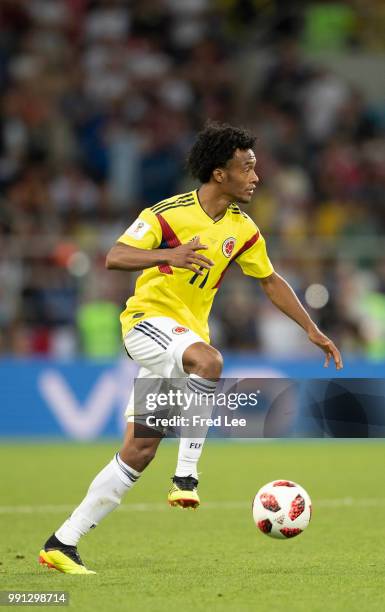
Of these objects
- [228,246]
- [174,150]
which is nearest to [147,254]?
[228,246]

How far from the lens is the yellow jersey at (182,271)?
265 inches

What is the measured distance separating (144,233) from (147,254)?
0.33 metres

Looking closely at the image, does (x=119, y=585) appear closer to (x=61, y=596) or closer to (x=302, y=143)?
(x=61, y=596)

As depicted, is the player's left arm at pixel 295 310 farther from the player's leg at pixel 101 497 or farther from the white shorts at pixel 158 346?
the player's leg at pixel 101 497

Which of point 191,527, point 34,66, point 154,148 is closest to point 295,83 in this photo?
point 154,148

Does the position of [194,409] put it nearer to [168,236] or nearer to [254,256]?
[168,236]

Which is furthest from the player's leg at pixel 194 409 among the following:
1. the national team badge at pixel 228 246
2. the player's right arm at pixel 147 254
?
the national team badge at pixel 228 246

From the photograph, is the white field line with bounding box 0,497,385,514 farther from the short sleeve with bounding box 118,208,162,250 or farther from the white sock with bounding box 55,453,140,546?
the short sleeve with bounding box 118,208,162,250

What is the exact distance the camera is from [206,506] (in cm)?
976

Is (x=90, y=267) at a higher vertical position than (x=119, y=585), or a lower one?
higher

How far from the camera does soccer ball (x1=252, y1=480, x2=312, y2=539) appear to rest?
6.71 metres

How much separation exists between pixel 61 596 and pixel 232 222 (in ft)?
7.64

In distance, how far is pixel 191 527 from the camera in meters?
8.63

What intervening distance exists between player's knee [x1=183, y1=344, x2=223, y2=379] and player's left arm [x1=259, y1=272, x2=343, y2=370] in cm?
89
